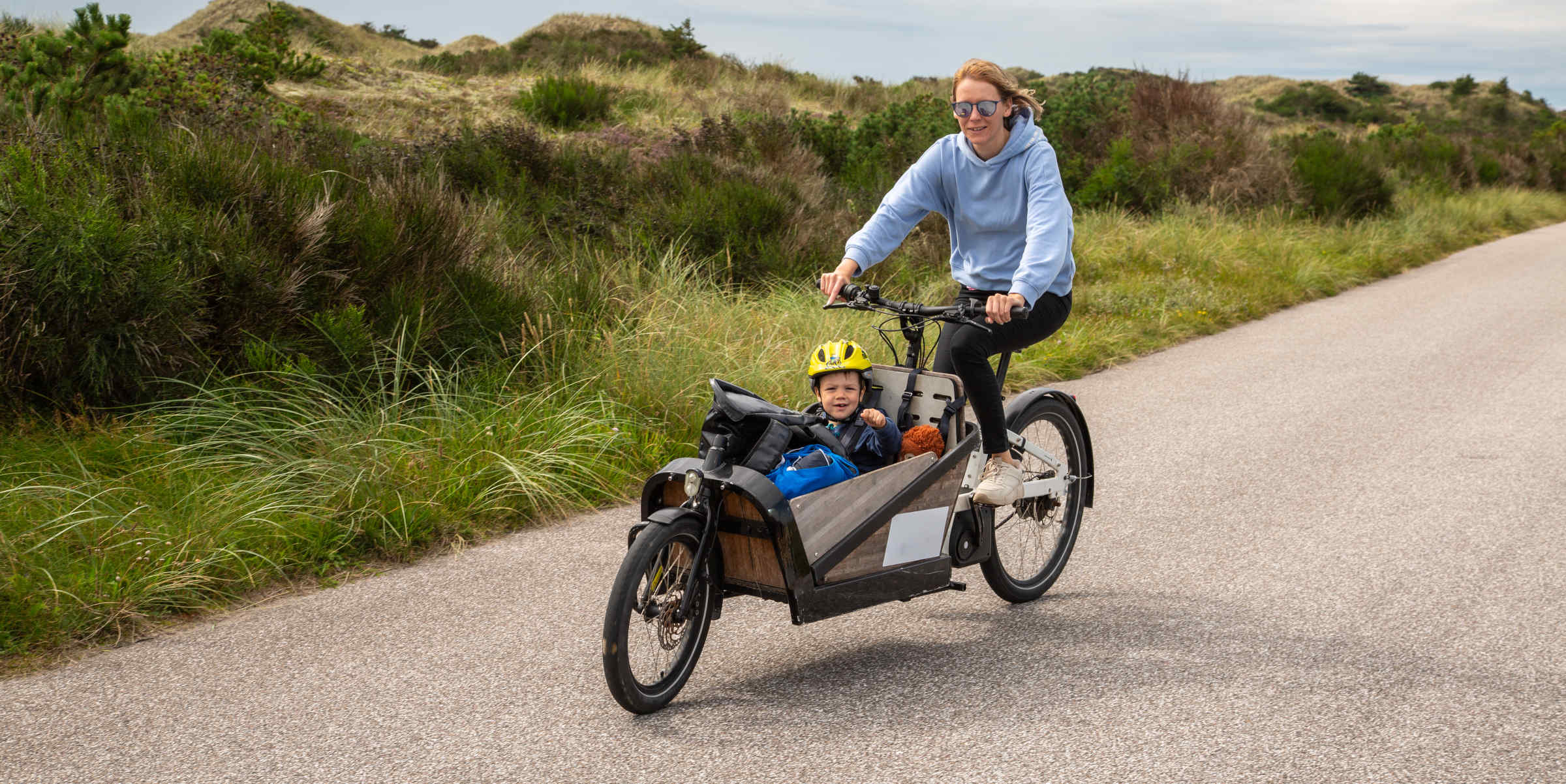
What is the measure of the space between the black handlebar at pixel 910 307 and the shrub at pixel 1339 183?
17.2 meters

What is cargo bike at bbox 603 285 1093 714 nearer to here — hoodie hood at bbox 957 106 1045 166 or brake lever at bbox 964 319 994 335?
brake lever at bbox 964 319 994 335

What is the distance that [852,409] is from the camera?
416 cm

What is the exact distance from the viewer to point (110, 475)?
5566 mm

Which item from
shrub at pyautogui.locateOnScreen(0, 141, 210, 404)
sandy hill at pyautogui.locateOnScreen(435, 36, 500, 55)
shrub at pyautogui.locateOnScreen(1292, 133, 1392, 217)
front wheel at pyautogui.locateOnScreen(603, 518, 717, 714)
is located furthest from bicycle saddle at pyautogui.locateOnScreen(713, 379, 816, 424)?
sandy hill at pyautogui.locateOnScreen(435, 36, 500, 55)

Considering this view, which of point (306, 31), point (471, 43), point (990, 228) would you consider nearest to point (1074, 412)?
point (990, 228)

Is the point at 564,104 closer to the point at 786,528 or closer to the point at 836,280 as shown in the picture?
the point at 836,280

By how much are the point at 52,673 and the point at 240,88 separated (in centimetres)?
876

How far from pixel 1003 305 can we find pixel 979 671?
119 cm

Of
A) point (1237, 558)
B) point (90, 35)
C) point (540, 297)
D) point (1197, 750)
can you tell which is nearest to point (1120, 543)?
point (1237, 558)

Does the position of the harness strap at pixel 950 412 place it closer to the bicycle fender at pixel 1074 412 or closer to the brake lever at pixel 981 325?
the brake lever at pixel 981 325

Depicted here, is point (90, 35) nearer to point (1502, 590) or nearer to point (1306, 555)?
point (1306, 555)

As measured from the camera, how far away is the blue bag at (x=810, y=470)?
12.6 ft

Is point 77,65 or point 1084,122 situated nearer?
point 77,65

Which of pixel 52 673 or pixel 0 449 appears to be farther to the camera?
pixel 0 449
